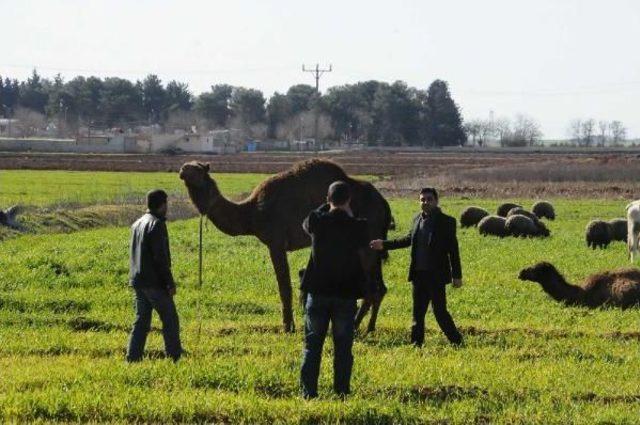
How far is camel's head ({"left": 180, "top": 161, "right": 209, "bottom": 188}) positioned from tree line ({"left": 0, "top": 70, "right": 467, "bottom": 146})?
153733 mm

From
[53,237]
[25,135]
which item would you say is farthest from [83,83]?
[53,237]

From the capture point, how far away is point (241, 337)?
15312 millimetres

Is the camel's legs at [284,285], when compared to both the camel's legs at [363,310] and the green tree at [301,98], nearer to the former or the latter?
the camel's legs at [363,310]

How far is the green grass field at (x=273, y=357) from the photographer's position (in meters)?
10.4

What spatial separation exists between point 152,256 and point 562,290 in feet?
29.6

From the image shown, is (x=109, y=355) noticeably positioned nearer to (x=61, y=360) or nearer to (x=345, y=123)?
(x=61, y=360)

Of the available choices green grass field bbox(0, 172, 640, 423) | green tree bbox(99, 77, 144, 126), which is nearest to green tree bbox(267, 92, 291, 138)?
green tree bbox(99, 77, 144, 126)

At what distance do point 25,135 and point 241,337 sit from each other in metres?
168

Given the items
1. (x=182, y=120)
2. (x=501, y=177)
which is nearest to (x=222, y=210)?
(x=501, y=177)

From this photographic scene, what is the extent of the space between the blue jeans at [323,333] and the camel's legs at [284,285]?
4.91 meters

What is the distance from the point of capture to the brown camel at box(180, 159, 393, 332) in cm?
1662

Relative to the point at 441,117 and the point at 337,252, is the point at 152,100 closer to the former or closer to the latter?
the point at 441,117

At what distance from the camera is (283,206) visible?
16844 millimetres

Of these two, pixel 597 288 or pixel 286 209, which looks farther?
pixel 597 288
